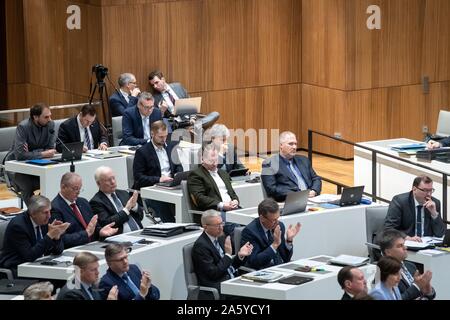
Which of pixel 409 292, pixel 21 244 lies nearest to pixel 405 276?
pixel 409 292

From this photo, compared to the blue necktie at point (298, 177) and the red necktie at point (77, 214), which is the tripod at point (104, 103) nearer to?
the blue necktie at point (298, 177)

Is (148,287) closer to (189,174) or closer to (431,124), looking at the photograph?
(189,174)

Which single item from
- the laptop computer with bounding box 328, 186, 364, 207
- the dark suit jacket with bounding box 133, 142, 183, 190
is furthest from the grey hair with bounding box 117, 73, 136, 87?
the laptop computer with bounding box 328, 186, 364, 207

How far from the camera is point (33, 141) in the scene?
434 inches

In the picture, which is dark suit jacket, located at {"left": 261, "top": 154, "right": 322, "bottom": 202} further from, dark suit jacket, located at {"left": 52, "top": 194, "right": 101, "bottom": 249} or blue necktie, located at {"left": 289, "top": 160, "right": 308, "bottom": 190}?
dark suit jacket, located at {"left": 52, "top": 194, "right": 101, "bottom": 249}

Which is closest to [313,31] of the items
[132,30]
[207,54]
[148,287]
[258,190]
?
[207,54]

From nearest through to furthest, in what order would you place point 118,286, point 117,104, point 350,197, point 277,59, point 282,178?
1. point 118,286
2. point 350,197
3. point 282,178
4. point 117,104
5. point 277,59

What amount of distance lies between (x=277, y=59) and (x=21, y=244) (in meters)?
7.28

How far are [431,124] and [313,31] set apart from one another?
203cm

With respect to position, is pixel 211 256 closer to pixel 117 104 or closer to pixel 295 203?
pixel 295 203

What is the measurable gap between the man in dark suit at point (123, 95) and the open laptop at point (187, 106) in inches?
19.4

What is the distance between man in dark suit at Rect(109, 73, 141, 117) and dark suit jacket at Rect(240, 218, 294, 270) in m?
4.53

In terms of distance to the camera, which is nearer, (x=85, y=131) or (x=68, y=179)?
(x=68, y=179)

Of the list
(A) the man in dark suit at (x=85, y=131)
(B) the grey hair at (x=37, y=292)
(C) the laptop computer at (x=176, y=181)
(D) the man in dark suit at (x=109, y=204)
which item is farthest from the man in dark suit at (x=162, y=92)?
(B) the grey hair at (x=37, y=292)
